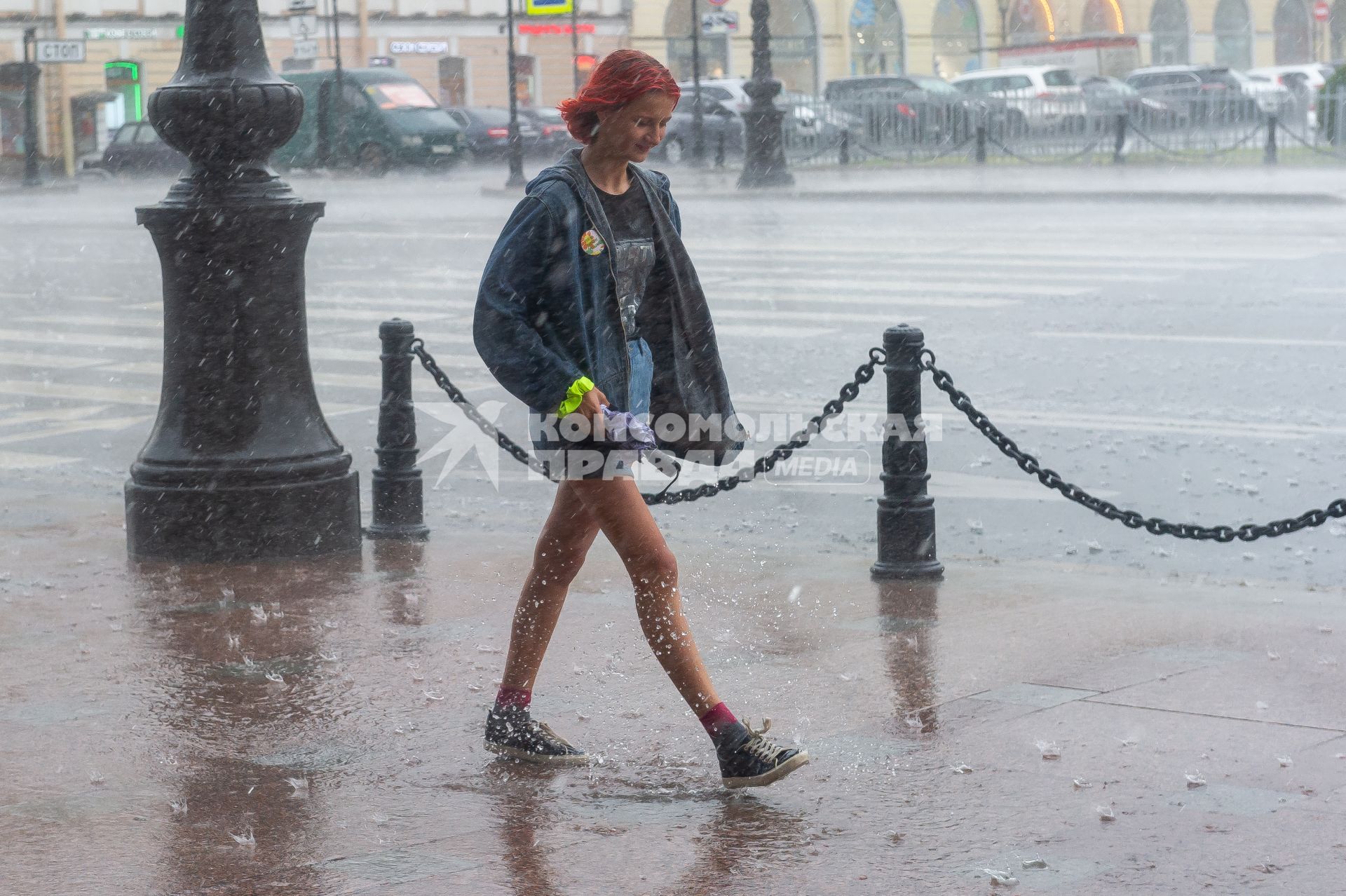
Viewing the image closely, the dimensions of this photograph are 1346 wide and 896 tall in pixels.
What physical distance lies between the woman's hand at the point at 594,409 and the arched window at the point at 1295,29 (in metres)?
73.0

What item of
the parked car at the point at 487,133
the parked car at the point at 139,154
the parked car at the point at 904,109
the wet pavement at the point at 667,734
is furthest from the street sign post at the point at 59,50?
the wet pavement at the point at 667,734

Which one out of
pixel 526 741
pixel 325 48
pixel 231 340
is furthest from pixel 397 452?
pixel 325 48

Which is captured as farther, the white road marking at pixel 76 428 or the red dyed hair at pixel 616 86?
the white road marking at pixel 76 428

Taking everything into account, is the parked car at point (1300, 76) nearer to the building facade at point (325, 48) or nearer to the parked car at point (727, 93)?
the parked car at point (727, 93)

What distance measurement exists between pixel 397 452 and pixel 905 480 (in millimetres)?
2082

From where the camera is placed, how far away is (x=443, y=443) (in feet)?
32.2

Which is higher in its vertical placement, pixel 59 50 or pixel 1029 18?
pixel 1029 18

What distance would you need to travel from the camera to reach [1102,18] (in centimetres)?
6888

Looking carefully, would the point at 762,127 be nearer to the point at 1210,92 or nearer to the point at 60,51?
the point at 1210,92

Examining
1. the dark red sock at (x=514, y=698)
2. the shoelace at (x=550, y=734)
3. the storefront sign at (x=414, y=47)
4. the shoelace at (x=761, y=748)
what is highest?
the storefront sign at (x=414, y=47)

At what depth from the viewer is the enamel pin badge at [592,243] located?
13.5 ft

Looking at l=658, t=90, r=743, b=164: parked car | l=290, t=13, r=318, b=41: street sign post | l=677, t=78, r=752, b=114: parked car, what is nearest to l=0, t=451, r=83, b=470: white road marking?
l=658, t=90, r=743, b=164: parked car

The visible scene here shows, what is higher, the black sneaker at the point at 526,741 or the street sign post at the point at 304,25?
the street sign post at the point at 304,25

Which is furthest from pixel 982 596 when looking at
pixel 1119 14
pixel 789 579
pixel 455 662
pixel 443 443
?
pixel 1119 14
